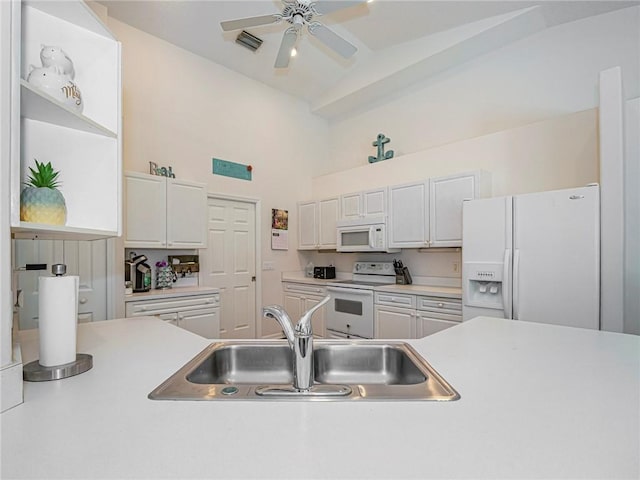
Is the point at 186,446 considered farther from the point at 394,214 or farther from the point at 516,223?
the point at 394,214

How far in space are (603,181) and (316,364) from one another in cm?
237

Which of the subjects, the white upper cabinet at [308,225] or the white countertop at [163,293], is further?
the white upper cabinet at [308,225]

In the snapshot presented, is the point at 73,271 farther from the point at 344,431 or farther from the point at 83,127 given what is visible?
the point at 344,431

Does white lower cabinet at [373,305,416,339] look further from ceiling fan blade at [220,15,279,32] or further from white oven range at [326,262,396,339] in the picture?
ceiling fan blade at [220,15,279,32]

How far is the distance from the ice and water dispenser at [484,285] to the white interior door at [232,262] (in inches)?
107

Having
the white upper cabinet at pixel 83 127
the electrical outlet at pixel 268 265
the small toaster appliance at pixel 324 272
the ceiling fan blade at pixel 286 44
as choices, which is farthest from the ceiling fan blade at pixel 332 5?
the small toaster appliance at pixel 324 272

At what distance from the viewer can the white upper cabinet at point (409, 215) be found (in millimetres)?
3652

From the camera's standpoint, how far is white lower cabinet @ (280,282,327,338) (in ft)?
13.9

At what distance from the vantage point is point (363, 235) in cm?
412

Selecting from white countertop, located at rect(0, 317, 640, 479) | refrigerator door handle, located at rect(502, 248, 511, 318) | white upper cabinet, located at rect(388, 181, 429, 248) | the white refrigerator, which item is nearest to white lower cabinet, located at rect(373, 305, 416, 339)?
the white refrigerator

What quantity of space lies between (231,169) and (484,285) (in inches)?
129

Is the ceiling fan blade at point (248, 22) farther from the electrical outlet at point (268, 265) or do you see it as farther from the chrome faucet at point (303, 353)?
the electrical outlet at point (268, 265)

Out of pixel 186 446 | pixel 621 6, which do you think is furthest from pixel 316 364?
pixel 621 6

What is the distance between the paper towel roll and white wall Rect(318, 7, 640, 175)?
4004 mm
